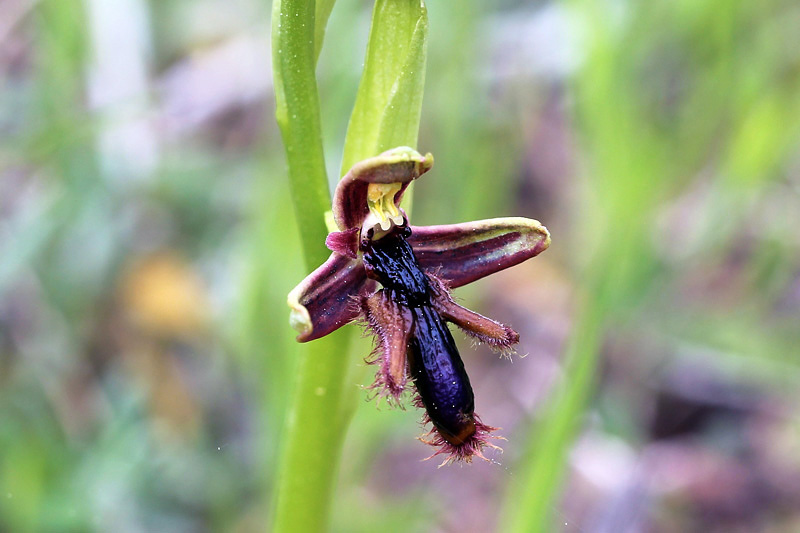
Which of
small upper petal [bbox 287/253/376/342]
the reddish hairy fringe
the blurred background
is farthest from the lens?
the blurred background

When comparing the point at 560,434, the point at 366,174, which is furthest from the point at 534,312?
the point at 366,174

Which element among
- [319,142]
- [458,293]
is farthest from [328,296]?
[458,293]

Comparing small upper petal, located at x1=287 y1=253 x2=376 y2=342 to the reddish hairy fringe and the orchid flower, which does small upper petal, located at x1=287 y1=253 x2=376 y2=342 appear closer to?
the orchid flower

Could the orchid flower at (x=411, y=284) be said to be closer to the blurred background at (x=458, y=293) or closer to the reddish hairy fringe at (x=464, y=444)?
the reddish hairy fringe at (x=464, y=444)

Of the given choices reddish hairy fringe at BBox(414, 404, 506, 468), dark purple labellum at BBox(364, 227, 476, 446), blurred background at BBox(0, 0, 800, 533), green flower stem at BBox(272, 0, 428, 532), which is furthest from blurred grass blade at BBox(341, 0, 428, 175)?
blurred background at BBox(0, 0, 800, 533)

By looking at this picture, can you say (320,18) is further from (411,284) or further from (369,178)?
(411,284)

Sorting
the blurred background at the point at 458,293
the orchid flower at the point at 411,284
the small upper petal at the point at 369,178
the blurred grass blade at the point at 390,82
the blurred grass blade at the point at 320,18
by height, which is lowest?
the blurred background at the point at 458,293

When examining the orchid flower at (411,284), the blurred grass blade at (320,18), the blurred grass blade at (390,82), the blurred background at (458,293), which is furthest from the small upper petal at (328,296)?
the blurred background at (458,293)
